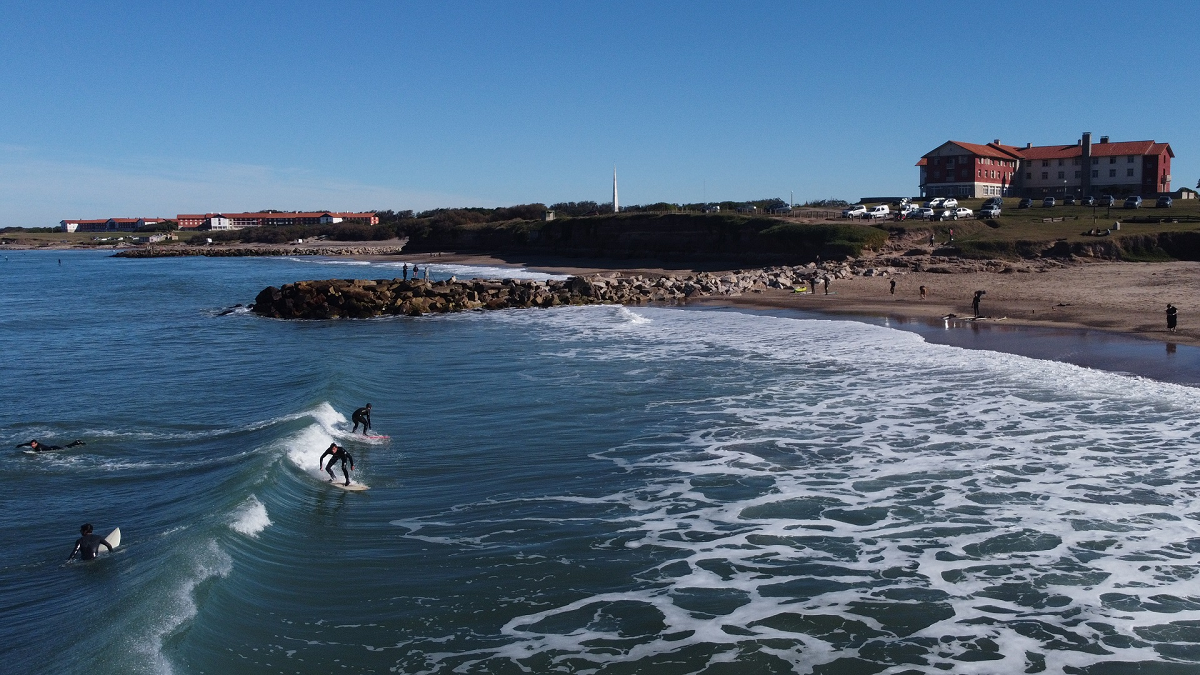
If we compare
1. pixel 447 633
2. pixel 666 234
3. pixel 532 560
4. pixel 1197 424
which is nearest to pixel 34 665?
pixel 447 633

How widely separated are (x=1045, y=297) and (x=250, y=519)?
32.4m

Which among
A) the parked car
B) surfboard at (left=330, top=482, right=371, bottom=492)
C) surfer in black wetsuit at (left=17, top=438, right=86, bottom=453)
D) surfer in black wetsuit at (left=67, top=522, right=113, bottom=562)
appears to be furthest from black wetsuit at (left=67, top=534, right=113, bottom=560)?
the parked car

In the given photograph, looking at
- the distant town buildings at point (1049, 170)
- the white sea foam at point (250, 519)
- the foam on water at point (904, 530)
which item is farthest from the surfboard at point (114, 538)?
the distant town buildings at point (1049, 170)

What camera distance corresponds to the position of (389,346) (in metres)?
31.5

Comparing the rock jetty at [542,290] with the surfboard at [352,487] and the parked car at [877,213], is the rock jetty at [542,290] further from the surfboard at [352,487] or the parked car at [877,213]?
the surfboard at [352,487]

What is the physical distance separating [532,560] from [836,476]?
569 centimetres

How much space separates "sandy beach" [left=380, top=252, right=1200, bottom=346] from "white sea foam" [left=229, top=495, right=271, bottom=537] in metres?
24.1

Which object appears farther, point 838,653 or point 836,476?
point 836,476

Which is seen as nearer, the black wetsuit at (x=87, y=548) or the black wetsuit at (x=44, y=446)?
the black wetsuit at (x=87, y=548)

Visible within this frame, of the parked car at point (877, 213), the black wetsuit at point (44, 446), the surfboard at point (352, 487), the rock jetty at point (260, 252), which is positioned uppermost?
the parked car at point (877, 213)

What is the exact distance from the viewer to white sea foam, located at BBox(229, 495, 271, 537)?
12428 millimetres

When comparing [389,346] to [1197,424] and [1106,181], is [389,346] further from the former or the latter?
[1106,181]

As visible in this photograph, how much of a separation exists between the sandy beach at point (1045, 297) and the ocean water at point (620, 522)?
24.1ft

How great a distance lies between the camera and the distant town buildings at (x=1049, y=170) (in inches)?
3201
